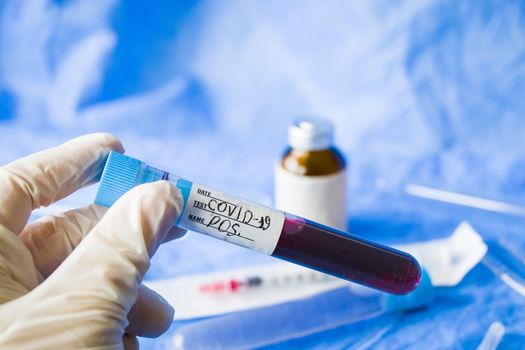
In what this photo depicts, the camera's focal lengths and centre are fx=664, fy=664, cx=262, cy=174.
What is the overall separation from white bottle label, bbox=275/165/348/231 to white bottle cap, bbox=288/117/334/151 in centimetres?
6

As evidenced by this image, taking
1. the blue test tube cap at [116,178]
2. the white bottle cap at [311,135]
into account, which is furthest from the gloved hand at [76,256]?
the white bottle cap at [311,135]

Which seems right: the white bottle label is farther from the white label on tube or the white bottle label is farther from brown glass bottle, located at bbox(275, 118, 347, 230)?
the white label on tube

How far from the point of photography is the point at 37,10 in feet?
5.30

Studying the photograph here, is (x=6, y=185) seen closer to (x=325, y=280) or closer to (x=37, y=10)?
(x=325, y=280)

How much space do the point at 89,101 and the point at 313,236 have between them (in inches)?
43.7

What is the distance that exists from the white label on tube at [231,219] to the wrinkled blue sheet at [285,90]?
0.47 metres

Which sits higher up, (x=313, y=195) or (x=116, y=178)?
(x=116, y=178)

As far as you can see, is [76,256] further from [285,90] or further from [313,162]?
[285,90]

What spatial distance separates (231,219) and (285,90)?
94cm

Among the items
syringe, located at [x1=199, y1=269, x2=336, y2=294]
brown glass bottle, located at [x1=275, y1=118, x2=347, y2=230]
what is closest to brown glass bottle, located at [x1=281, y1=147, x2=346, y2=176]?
brown glass bottle, located at [x1=275, y1=118, x2=347, y2=230]

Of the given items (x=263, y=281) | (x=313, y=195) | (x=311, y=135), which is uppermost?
(x=311, y=135)

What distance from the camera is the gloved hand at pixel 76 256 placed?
0.67 m

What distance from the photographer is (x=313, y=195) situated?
3.77ft

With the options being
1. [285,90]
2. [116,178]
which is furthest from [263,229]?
[285,90]
